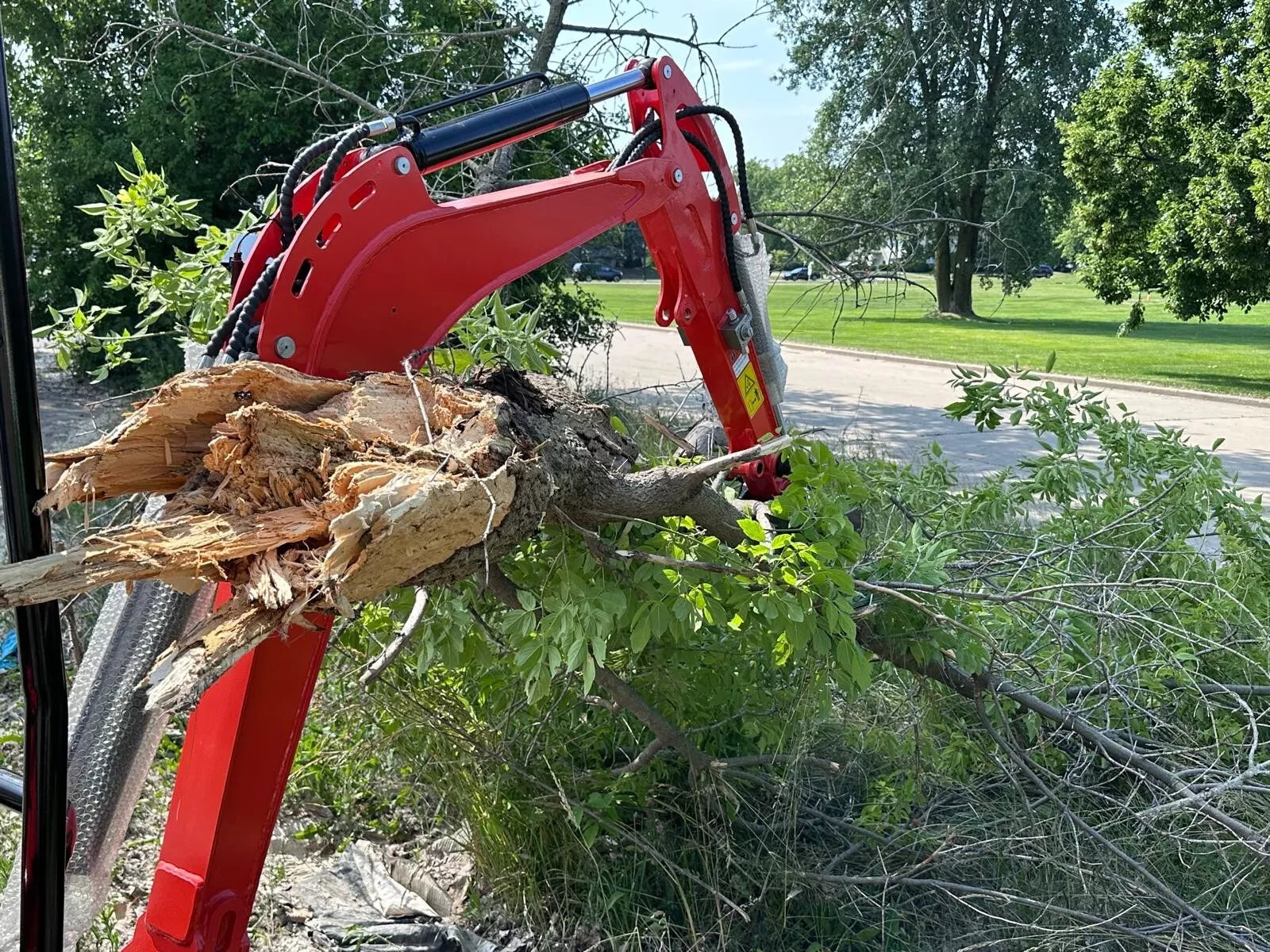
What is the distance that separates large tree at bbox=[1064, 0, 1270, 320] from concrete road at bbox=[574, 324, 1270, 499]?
225 cm

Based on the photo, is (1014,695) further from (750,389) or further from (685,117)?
(685,117)

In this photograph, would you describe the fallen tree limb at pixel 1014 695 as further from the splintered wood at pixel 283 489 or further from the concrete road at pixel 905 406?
the concrete road at pixel 905 406

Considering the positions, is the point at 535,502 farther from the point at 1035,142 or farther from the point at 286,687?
the point at 1035,142

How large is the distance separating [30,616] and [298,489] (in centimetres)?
68

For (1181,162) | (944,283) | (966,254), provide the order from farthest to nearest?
(944,283) → (966,254) → (1181,162)

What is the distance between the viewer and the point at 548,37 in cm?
585

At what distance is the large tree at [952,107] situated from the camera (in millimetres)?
5414

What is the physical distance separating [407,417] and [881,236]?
4395 millimetres

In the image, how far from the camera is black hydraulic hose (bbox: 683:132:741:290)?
346cm

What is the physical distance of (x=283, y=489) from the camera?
171 cm

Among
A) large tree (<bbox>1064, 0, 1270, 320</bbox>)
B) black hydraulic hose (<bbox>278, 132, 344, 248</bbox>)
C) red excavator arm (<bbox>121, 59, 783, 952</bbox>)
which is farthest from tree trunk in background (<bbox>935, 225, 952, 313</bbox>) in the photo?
black hydraulic hose (<bbox>278, 132, 344, 248</bbox>)

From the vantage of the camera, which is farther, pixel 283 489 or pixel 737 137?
pixel 737 137

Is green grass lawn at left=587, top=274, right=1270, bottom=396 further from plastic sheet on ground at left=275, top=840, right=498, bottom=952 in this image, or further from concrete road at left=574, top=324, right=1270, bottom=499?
plastic sheet on ground at left=275, top=840, right=498, bottom=952

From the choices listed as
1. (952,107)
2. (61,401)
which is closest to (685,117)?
(61,401)
